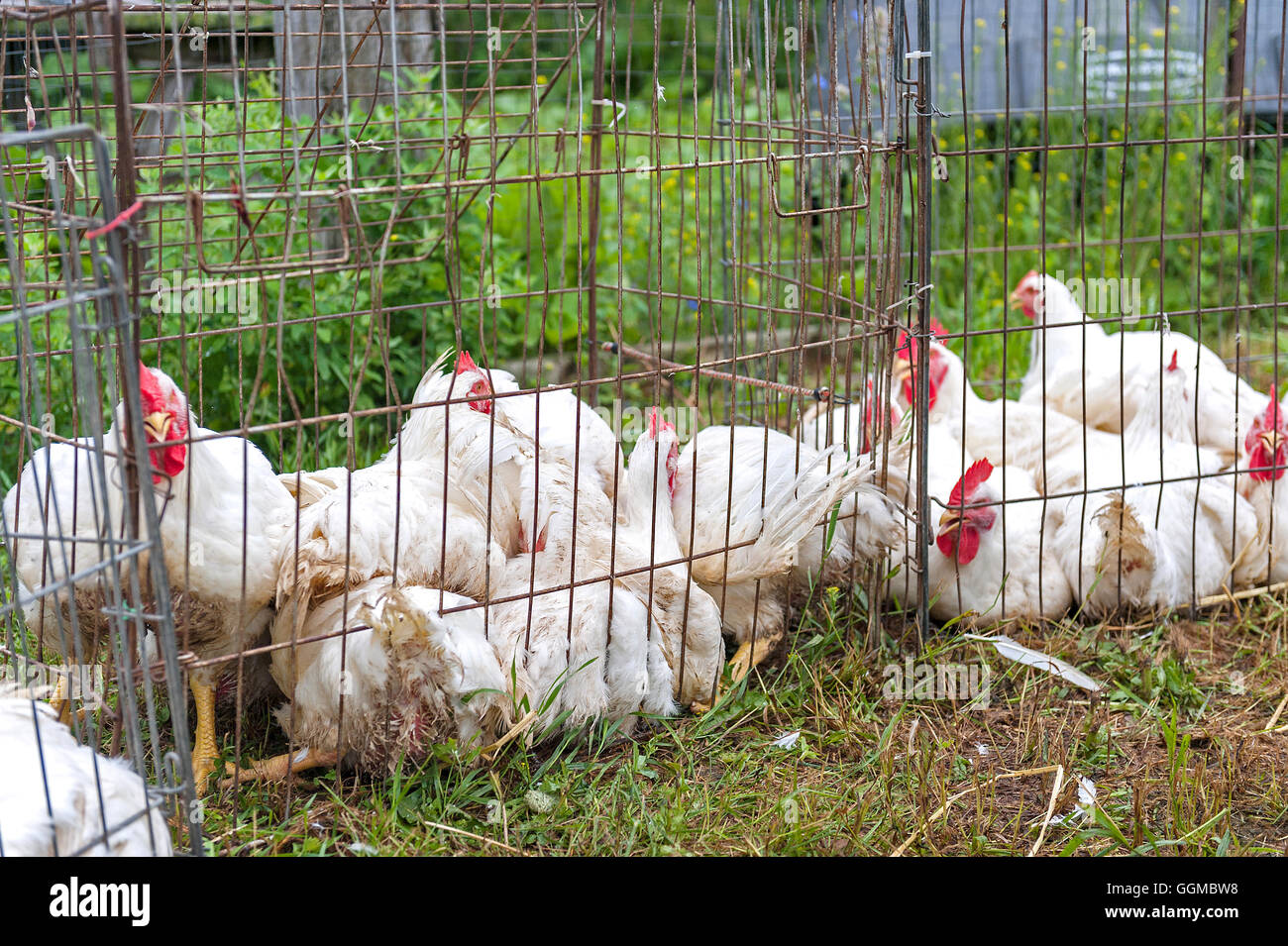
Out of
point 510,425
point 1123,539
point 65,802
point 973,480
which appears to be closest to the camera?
point 65,802

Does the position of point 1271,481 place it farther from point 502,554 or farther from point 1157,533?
point 502,554

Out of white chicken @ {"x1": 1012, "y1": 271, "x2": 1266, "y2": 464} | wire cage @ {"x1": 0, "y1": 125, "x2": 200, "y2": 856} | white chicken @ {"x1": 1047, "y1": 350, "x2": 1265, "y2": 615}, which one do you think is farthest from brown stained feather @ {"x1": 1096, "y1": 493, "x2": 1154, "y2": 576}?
wire cage @ {"x1": 0, "y1": 125, "x2": 200, "y2": 856}

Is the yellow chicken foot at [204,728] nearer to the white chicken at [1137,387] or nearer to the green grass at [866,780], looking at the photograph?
the green grass at [866,780]

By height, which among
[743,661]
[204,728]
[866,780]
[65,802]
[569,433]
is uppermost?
[569,433]

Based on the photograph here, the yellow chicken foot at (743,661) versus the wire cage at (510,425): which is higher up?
A: the wire cage at (510,425)

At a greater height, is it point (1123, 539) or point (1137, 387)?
point (1137, 387)

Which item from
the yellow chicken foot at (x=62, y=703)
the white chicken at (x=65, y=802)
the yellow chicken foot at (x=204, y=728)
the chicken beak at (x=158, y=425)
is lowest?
the yellow chicken foot at (x=204, y=728)

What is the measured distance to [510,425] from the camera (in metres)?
3.52

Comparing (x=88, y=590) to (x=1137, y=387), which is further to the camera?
(x=1137, y=387)

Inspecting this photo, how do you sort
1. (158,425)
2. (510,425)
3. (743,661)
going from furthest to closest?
1. (743,661)
2. (510,425)
3. (158,425)

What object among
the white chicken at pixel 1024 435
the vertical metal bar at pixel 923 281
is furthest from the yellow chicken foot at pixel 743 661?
the white chicken at pixel 1024 435

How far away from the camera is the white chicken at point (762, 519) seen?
3.43 m

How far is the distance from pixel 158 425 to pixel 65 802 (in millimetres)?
883

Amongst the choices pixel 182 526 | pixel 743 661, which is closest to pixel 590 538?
pixel 743 661
